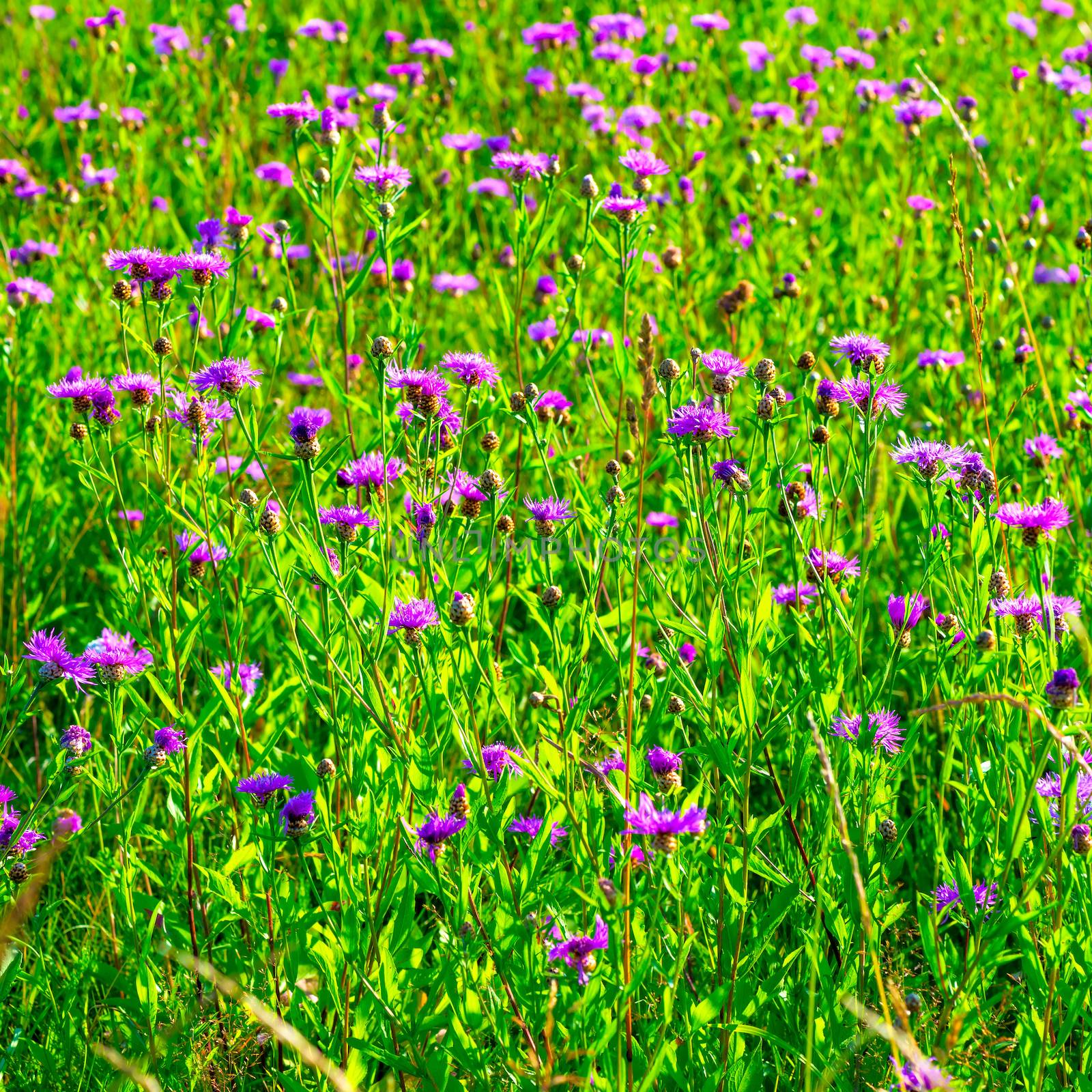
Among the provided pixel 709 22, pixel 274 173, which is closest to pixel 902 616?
pixel 274 173

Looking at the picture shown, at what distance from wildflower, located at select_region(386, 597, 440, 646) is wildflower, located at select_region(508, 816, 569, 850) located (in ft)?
1.17

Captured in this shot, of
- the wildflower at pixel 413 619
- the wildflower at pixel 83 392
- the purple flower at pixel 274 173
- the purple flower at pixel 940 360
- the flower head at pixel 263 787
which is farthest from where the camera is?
the purple flower at pixel 274 173

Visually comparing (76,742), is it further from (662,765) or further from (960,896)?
(960,896)

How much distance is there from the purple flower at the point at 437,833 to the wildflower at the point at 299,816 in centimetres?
17

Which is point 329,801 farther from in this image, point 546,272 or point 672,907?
point 546,272

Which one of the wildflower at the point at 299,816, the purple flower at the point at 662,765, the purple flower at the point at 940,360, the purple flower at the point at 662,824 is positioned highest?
the purple flower at the point at 662,824

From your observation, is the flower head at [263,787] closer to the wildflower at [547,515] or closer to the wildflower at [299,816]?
the wildflower at [299,816]

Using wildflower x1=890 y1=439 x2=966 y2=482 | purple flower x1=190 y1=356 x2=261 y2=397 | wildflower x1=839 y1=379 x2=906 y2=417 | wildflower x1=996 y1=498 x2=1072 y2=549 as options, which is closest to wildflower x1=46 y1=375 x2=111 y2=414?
purple flower x1=190 y1=356 x2=261 y2=397

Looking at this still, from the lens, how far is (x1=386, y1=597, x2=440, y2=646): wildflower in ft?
5.40

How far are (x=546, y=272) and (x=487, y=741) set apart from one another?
7.44 ft

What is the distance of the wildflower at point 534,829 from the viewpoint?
1778mm

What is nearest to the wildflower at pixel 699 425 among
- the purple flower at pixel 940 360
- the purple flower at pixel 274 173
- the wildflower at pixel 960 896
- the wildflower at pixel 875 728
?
the wildflower at pixel 875 728

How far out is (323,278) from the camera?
134 inches

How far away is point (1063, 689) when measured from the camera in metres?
1.48
